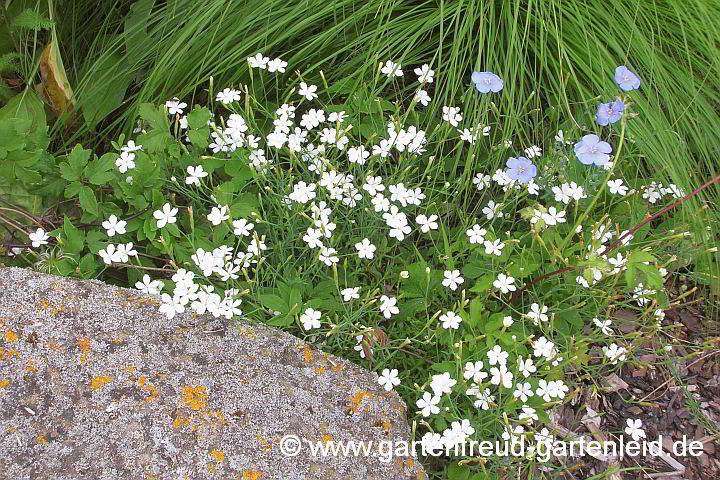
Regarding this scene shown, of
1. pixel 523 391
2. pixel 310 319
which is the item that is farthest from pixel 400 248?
pixel 523 391

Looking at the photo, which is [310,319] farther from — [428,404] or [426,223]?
[426,223]

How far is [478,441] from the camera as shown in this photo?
193 centimetres

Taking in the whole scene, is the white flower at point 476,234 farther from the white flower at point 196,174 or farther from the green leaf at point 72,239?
the green leaf at point 72,239

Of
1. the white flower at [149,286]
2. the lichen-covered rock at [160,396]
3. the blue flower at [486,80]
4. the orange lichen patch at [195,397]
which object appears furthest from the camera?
the blue flower at [486,80]

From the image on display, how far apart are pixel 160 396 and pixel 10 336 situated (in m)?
0.40

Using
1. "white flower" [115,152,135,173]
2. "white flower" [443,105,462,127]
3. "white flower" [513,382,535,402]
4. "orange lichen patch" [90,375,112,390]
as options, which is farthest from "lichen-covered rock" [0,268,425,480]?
"white flower" [443,105,462,127]

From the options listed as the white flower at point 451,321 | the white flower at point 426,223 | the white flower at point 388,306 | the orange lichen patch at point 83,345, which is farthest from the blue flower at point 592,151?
the orange lichen patch at point 83,345

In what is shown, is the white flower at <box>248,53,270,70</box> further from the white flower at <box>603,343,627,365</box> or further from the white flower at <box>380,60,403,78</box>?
the white flower at <box>603,343,627,365</box>

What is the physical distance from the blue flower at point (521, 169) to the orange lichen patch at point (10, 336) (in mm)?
1469

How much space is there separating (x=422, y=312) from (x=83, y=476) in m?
1.11

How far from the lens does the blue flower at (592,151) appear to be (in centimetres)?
202

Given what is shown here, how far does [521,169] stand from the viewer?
2121 millimetres

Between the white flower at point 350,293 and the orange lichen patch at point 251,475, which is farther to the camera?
the white flower at point 350,293

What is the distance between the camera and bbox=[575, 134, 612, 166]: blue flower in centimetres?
202
